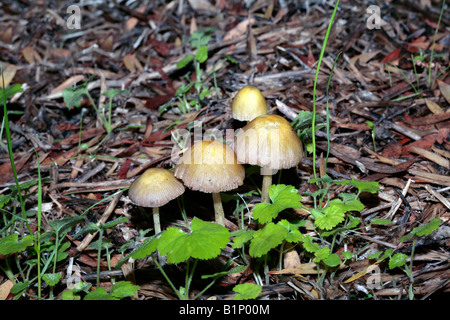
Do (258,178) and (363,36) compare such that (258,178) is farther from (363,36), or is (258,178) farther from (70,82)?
(70,82)

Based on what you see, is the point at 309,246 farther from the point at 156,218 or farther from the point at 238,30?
the point at 238,30

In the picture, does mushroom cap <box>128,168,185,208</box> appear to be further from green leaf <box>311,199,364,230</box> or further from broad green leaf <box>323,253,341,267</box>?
broad green leaf <box>323,253,341,267</box>

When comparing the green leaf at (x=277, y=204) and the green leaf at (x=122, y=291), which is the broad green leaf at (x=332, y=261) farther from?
the green leaf at (x=122, y=291)

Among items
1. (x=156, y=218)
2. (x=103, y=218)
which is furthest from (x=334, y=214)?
(x=103, y=218)

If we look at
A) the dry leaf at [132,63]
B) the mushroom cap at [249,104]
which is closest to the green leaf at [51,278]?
the mushroom cap at [249,104]

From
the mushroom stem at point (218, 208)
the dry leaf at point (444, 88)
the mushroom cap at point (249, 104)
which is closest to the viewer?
the mushroom stem at point (218, 208)

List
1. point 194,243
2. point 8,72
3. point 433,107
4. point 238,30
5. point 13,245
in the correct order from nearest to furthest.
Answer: point 194,243 → point 13,245 → point 433,107 → point 8,72 → point 238,30
